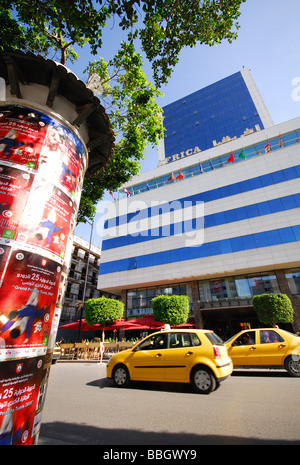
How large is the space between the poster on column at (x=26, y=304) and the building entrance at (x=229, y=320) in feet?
74.9

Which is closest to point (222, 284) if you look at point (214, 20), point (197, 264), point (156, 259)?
point (197, 264)

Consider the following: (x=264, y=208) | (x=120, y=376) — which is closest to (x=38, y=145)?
(x=120, y=376)

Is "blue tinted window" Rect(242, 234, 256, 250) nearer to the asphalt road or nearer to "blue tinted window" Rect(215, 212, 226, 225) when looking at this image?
"blue tinted window" Rect(215, 212, 226, 225)

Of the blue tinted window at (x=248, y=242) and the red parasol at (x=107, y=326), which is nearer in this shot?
the red parasol at (x=107, y=326)

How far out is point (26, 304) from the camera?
2.02 m

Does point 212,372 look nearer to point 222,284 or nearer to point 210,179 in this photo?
point 222,284

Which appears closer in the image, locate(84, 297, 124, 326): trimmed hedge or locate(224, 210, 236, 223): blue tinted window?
locate(84, 297, 124, 326): trimmed hedge

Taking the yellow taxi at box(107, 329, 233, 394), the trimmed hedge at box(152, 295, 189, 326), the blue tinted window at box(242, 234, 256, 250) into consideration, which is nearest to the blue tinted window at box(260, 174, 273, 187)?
the blue tinted window at box(242, 234, 256, 250)

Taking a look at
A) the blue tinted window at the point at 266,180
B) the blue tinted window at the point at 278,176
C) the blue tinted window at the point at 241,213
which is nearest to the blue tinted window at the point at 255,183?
the blue tinted window at the point at 266,180

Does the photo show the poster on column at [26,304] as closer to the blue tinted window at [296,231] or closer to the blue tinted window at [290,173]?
the blue tinted window at [296,231]

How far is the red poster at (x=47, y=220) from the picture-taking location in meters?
2.22

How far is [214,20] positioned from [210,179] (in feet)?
71.7

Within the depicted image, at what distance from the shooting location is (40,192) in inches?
95.0

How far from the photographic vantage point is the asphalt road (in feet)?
A: 9.89
